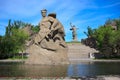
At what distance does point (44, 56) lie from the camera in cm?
2438

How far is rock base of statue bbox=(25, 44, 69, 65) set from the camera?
24.2 meters

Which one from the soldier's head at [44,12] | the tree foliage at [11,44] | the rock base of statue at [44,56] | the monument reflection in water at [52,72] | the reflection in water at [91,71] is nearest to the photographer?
the monument reflection in water at [52,72]

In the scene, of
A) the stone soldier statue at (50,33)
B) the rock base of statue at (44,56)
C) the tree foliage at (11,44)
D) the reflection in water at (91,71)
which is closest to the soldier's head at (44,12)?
the stone soldier statue at (50,33)

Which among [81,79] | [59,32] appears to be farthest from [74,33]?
[81,79]

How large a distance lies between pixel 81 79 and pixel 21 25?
206 feet

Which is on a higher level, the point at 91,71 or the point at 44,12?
the point at 44,12

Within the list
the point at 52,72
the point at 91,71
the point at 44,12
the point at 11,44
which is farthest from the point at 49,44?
the point at 11,44

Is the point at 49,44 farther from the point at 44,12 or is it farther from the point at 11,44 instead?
the point at 11,44

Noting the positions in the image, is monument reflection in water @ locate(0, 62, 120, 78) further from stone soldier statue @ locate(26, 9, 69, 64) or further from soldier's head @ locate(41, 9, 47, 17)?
soldier's head @ locate(41, 9, 47, 17)

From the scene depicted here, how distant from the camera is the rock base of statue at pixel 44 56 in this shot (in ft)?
79.6

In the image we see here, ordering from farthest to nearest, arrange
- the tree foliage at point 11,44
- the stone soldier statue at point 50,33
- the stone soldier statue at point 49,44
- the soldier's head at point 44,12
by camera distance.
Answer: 1. the tree foliage at point 11,44
2. the soldier's head at point 44,12
3. the stone soldier statue at point 50,33
4. the stone soldier statue at point 49,44

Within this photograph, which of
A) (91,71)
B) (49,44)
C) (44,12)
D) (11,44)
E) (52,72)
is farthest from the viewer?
(11,44)

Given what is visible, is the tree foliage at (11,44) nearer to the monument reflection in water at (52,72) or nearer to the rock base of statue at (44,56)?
the rock base of statue at (44,56)

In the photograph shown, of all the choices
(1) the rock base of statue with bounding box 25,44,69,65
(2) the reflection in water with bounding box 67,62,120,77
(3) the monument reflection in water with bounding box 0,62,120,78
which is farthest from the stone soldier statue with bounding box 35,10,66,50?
(2) the reflection in water with bounding box 67,62,120,77
